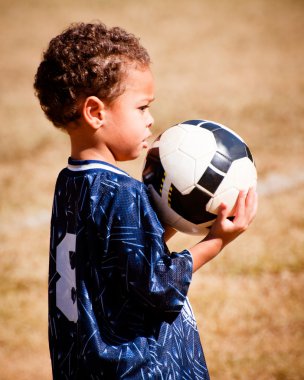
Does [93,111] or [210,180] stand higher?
[93,111]

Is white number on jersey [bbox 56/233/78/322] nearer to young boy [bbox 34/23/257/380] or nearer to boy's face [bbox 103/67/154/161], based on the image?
young boy [bbox 34/23/257/380]

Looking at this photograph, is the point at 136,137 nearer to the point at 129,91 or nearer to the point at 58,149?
A: the point at 129,91

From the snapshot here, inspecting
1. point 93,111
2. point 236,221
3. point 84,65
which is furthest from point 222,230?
point 84,65

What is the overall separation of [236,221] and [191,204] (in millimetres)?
215

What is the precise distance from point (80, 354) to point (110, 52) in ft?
3.69

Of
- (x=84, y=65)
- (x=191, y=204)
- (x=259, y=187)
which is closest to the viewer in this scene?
(x=84, y=65)

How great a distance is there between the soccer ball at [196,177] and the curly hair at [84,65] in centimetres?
39

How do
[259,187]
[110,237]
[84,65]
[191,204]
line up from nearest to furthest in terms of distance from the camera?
[110,237] < [84,65] < [191,204] < [259,187]

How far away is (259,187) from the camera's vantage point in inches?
229

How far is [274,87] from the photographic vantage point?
9773 millimetres

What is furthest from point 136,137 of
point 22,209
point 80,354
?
point 22,209

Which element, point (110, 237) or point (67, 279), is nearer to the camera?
point (110, 237)

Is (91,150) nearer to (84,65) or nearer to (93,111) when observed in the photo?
(93,111)

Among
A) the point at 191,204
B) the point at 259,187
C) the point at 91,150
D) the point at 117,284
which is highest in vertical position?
the point at 259,187
